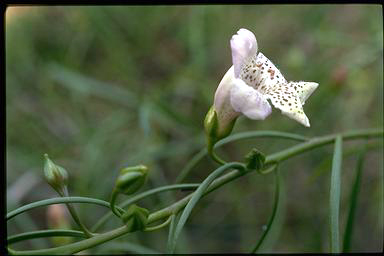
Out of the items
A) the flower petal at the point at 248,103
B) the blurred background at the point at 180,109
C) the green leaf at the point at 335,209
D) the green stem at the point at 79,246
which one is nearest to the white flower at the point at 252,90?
the flower petal at the point at 248,103

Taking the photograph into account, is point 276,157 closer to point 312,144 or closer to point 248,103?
point 312,144

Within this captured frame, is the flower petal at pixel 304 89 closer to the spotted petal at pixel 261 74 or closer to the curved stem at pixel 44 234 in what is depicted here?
the spotted petal at pixel 261 74

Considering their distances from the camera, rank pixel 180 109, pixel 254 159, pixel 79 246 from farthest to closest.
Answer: pixel 180 109 → pixel 254 159 → pixel 79 246

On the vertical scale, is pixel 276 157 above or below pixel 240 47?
below

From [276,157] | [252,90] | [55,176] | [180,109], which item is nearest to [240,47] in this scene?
[252,90]

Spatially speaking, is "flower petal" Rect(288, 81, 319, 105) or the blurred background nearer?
"flower petal" Rect(288, 81, 319, 105)

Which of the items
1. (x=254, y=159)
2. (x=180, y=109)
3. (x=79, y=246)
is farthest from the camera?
(x=180, y=109)

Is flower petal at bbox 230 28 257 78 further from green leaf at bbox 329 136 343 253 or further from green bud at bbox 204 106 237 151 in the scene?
green leaf at bbox 329 136 343 253

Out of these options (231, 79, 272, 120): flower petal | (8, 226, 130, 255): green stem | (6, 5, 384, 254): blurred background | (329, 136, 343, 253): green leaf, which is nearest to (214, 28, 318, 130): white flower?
(231, 79, 272, 120): flower petal
